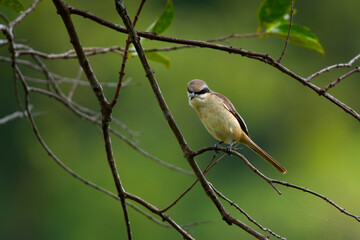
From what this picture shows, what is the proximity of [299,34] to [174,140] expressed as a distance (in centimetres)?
884

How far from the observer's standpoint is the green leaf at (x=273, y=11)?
1825 mm

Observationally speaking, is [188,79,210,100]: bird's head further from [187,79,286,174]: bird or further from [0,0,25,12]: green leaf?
[0,0,25,12]: green leaf

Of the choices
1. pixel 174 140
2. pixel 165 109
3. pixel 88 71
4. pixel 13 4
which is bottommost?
pixel 165 109

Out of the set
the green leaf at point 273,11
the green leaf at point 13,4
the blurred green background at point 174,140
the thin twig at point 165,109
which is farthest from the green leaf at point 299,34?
the blurred green background at point 174,140

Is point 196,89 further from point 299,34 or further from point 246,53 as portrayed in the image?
point 246,53

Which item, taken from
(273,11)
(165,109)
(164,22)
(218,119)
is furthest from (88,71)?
(218,119)

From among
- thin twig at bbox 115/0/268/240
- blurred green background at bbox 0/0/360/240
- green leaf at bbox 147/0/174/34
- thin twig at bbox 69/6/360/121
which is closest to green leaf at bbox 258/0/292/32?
green leaf at bbox 147/0/174/34

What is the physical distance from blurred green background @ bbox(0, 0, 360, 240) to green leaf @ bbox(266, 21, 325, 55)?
7.13 metres

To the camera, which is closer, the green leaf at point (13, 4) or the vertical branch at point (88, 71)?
the vertical branch at point (88, 71)

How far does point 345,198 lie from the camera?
32.3 feet

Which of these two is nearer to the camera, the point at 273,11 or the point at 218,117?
the point at 273,11

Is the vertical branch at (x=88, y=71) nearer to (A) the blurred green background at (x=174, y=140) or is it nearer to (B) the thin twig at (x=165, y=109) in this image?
(B) the thin twig at (x=165, y=109)

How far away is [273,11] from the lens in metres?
1.85

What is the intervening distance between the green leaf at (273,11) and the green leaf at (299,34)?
0.02m
